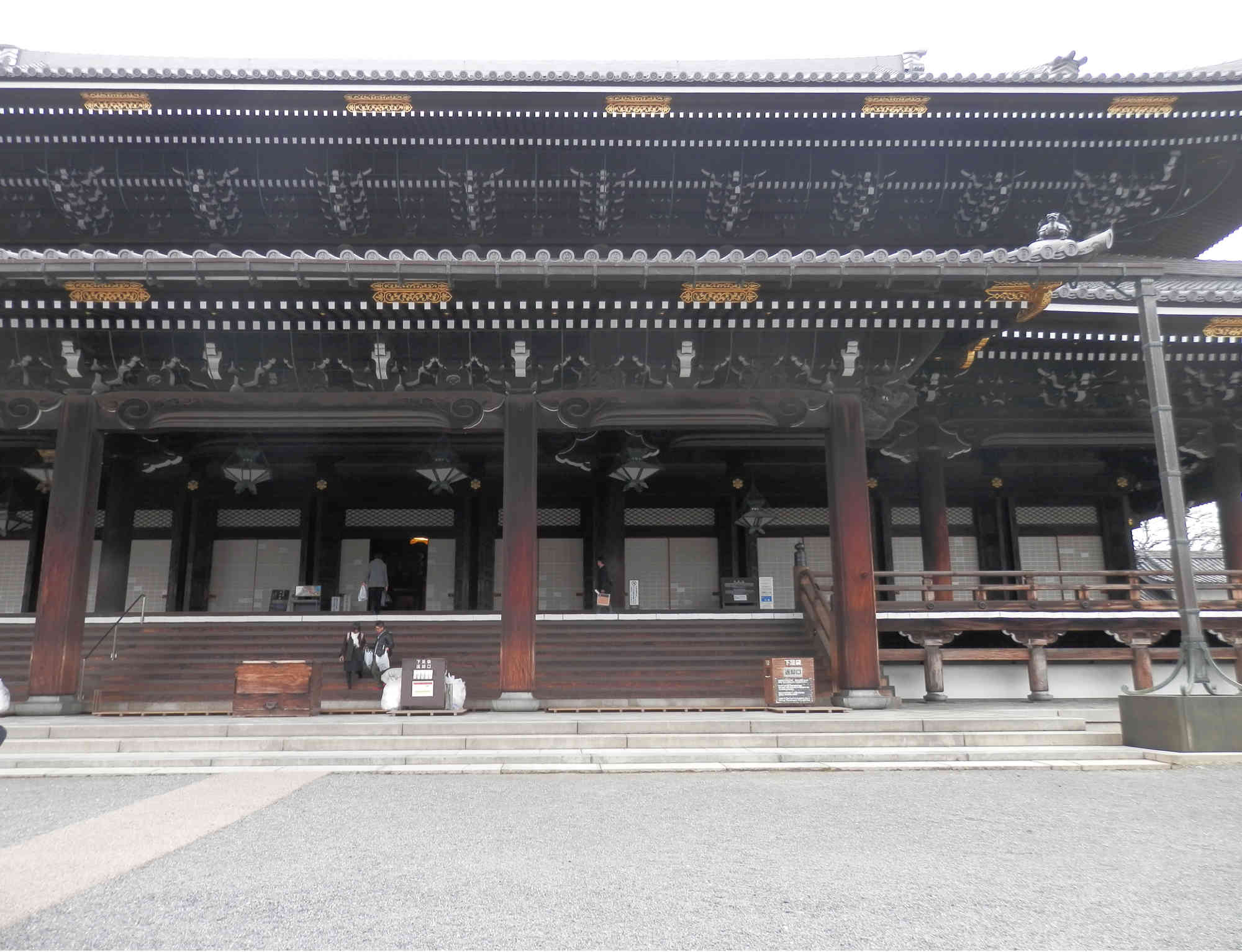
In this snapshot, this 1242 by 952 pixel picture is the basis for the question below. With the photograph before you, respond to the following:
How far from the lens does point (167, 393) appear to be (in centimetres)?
1026

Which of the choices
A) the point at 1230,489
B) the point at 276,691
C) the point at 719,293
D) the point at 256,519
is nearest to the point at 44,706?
the point at 276,691

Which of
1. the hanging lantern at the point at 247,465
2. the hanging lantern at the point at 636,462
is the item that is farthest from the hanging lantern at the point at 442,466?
the hanging lantern at the point at 636,462

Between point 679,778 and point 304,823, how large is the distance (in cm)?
290

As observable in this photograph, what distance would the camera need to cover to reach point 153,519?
56.0ft

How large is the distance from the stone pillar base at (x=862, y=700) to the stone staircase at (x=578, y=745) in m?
1.23

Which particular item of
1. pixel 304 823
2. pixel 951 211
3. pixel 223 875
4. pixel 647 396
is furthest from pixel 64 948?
pixel 951 211

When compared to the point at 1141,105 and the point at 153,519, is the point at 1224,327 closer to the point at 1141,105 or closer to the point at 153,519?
the point at 1141,105

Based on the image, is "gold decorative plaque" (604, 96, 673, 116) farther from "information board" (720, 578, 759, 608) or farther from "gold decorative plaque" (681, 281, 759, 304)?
"information board" (720, 578, 759, 608)

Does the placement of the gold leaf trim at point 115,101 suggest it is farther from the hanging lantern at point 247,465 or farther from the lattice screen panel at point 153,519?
the lattice screen panel at point 153,519

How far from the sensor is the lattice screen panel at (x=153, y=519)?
55.8ft

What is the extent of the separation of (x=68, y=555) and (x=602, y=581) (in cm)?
939

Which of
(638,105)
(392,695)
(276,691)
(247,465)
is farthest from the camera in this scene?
(247,465)

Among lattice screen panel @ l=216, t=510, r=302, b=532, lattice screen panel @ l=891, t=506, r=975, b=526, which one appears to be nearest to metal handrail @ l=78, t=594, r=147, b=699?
lattice screen panel @ l=216, t=510, r=302, b=532

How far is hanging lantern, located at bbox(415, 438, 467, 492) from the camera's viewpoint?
14.3 meters
